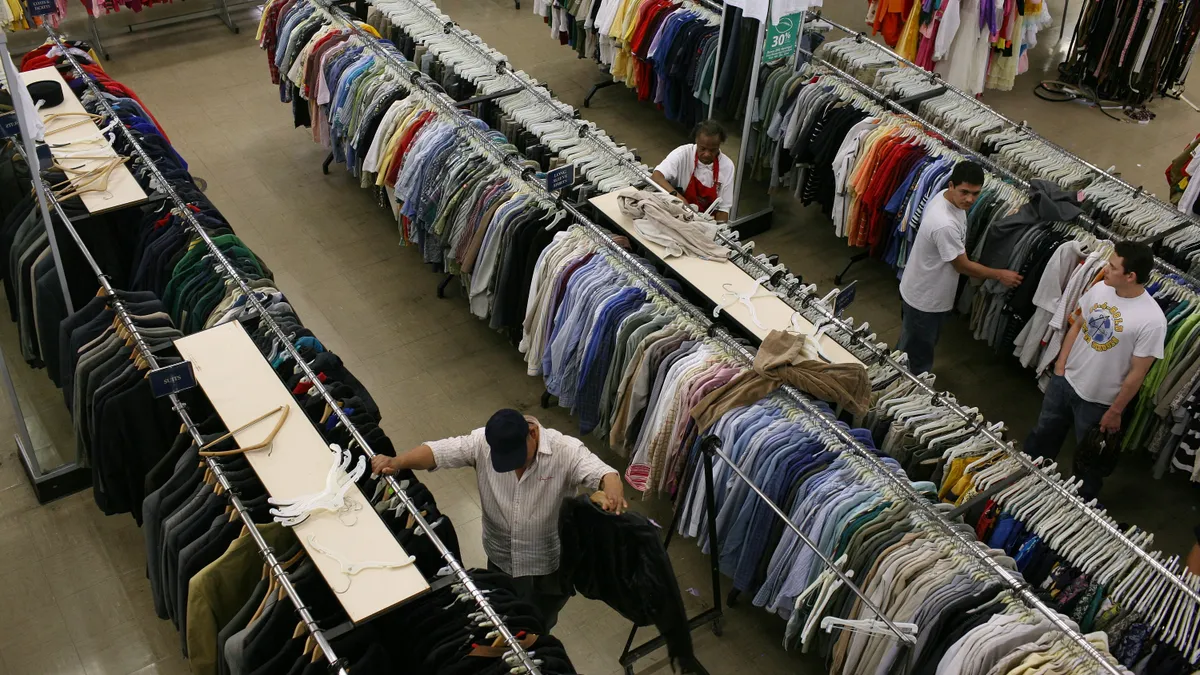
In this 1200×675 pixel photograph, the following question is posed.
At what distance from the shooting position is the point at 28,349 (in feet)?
19.2

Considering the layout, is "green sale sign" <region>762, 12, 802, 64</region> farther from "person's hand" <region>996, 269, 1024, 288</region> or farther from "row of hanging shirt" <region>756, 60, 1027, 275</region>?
"person's hand" <region>996, 269, 1024, 288</region>

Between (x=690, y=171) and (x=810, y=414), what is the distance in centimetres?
226

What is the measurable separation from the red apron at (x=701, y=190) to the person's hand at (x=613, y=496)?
2830mm

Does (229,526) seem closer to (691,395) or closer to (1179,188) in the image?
(691,395)

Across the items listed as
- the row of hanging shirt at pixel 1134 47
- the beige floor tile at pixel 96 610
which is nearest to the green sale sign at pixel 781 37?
the row of hanging shirt at pixel 1134 47

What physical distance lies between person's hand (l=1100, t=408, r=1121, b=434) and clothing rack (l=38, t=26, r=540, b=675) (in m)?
3.63

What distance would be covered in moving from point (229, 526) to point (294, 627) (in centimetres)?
51

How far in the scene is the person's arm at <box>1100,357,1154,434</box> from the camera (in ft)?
18.0

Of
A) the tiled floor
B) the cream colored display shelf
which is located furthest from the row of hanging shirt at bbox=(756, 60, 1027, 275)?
the cream colored display shelf

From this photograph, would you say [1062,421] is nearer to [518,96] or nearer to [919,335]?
[919,335]

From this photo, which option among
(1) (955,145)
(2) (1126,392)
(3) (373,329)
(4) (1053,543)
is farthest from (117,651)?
(1) (955,145)

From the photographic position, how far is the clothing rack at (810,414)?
4051mm

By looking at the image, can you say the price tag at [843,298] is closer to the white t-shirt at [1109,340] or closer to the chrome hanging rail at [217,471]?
the white t-shirt at [1109,340]

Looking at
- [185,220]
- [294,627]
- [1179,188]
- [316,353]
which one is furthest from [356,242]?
[1179,188]
